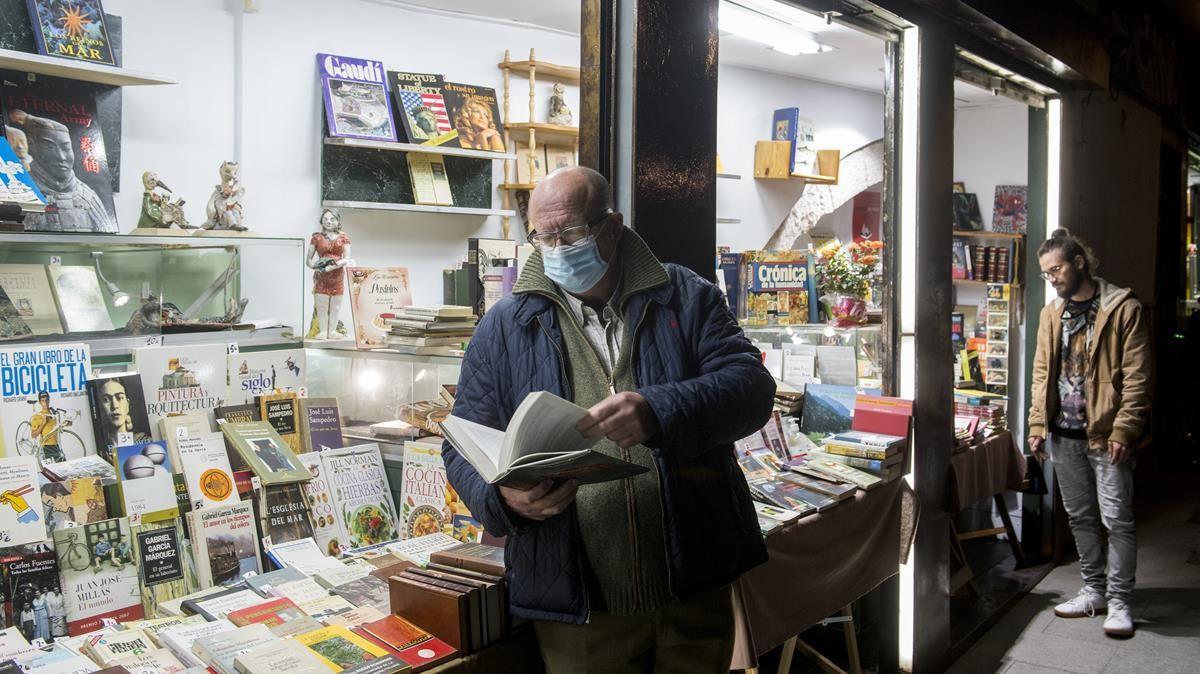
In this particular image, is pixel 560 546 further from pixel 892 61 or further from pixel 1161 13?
pixel 1161 13

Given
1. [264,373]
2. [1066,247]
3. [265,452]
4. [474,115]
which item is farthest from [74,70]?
[1066,247]

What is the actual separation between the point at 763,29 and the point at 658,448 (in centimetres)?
403

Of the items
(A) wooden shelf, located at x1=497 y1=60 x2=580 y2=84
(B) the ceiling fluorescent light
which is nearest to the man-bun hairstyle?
(B) the ceiling fluorescent light

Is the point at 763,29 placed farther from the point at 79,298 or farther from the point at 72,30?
the point at 79,298

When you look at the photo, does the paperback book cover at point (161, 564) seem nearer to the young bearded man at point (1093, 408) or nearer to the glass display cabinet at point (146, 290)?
the glass display cabinet at point (146, 290)

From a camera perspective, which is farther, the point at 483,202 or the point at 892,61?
the point at 483,202

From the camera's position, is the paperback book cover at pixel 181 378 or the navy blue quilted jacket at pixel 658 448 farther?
the paperback book cover at pixel 181 378

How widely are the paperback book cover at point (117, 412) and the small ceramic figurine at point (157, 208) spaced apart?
224 cm

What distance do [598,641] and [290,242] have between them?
1.90 m

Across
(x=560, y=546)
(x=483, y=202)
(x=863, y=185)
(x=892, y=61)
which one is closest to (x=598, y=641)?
(x=560, y=546)

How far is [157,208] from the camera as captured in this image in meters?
4.45

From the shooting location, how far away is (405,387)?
10.9 feet

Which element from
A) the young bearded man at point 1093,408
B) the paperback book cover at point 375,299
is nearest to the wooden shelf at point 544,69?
the paperback book cover at point 375,299

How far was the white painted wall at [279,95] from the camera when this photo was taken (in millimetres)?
5406
